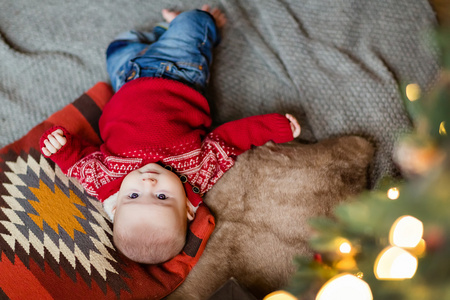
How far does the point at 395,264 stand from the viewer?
1.56 ft

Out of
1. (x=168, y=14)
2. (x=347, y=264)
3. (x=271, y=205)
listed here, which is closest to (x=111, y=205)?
(x=271, y=205)

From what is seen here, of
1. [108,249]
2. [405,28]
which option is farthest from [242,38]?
[108,249]

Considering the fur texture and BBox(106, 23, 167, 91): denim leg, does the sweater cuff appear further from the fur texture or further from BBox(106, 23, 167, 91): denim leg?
the fur texture

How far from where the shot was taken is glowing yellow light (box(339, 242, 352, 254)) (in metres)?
0.60

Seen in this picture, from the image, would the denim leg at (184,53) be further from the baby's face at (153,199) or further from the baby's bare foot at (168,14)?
the baby's face at (153,199)

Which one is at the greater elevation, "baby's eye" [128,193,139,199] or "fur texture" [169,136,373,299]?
"baby's eye" [128,193,139,199]

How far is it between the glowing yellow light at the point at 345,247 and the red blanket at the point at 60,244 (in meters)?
0.42

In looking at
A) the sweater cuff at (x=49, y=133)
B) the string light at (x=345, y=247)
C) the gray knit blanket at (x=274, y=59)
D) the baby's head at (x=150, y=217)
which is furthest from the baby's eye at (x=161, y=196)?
the string light at (x=345, y=247)

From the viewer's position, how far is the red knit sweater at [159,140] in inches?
41.3

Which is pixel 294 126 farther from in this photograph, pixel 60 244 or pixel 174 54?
pixel 60 244

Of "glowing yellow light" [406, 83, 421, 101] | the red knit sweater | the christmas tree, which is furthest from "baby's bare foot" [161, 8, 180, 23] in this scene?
the christmas tree

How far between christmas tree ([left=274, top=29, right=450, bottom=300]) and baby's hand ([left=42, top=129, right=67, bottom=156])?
747 mm

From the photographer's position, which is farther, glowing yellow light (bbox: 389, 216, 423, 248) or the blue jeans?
the blue jeans

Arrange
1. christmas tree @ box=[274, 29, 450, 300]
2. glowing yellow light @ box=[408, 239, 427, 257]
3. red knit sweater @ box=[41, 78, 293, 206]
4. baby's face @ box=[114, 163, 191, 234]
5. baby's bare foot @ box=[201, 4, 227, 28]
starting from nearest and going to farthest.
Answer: christmas tree @ box=[274, 29, 450, 300], glowing yellow light @ box=[408, 239, 427, 257], baby's face @ box=[114, 163, 191, 234], red knit sweater @ box=[41, 78, 293, 206], baby's bare foot @ box=[201, 4, 227, 28]
